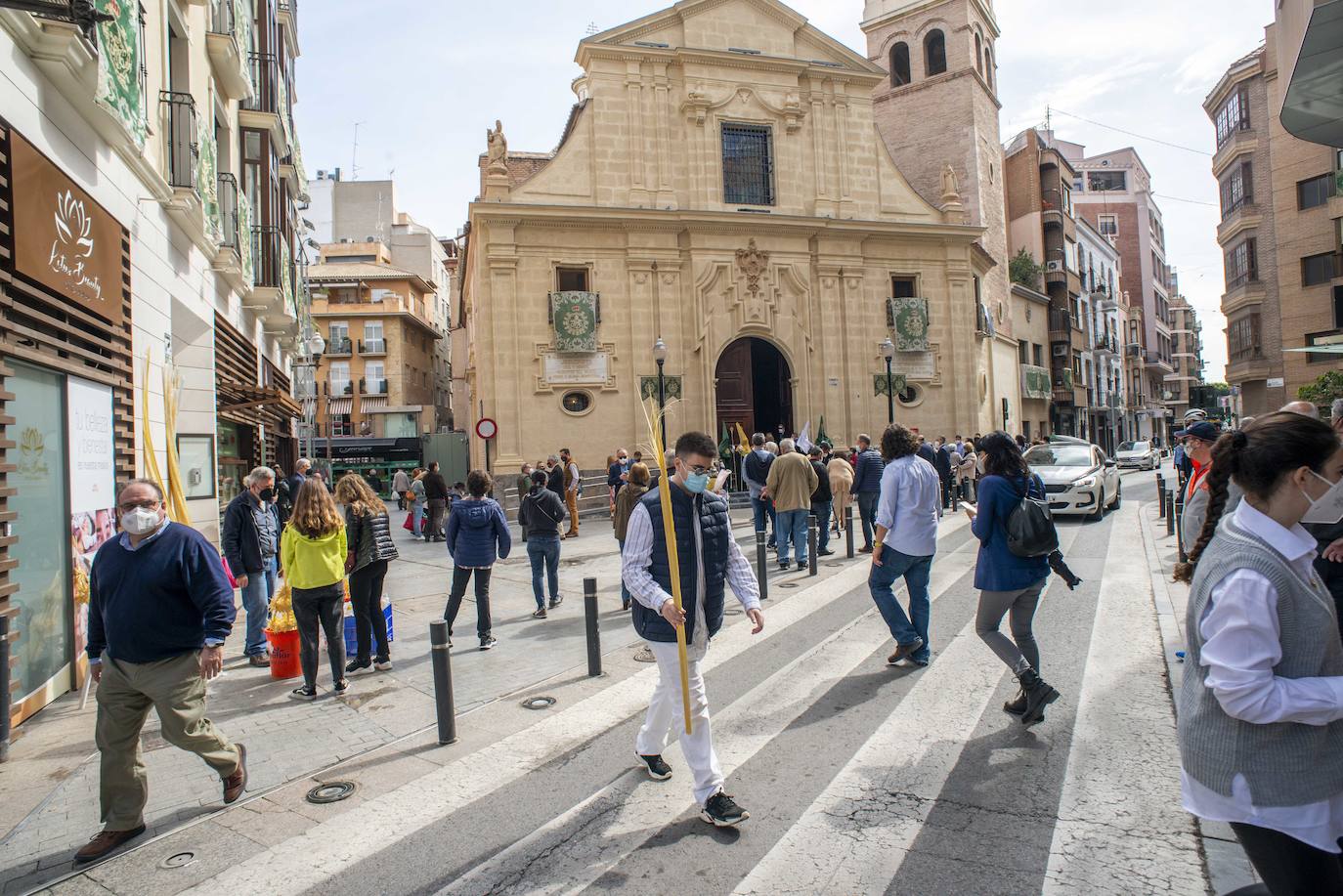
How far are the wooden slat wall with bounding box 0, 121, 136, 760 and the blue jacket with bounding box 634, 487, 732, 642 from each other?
169 inches

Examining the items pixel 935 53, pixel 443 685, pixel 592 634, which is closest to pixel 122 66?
pixel 443 685

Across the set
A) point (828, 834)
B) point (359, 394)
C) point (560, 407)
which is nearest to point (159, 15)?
point (828, 834)

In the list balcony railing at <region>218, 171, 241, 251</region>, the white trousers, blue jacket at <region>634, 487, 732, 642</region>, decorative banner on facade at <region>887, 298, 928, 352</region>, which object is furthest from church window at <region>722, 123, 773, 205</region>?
the white trousers

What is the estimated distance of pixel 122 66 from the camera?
25.1ft

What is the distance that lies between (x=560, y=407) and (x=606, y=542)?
26.0 feet

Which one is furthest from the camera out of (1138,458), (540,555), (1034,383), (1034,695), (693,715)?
(1138,458)

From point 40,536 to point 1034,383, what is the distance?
40.0 metres

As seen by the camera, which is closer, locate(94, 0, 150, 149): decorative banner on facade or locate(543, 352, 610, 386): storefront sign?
locate(94, 0, 150, 149): decorative banner on facade

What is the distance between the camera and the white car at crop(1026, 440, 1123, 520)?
15.6m

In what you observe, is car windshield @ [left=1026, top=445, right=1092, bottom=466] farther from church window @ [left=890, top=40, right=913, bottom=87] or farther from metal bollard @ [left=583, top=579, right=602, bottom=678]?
church window @ [left=890, top=40, right=913, bottom=87]

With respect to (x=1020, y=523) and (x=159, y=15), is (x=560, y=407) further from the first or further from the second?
(x=1020, y=523)

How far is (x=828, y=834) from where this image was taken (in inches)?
149

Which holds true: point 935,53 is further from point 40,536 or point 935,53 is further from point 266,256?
point 40,536

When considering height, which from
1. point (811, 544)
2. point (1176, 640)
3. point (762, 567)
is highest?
point (811, 544)
